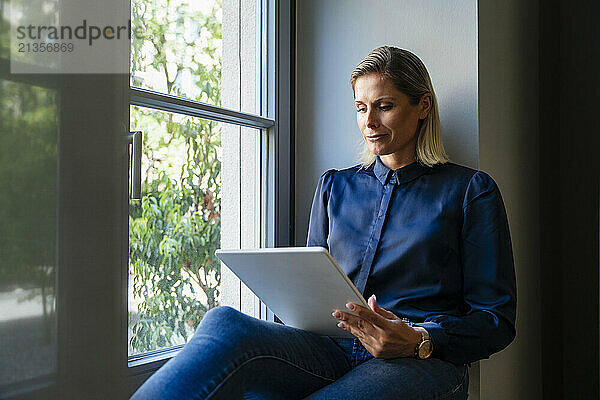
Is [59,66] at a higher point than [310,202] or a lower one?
higher

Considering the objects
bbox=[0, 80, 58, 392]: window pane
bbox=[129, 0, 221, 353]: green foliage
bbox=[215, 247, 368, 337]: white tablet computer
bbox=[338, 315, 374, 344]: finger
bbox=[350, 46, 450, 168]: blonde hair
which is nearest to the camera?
bbox=[0, 80, 58, 392]: window pane

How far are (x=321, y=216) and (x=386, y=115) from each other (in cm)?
36

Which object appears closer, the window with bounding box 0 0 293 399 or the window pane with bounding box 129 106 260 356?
the window with bounding box 0 0 293 399

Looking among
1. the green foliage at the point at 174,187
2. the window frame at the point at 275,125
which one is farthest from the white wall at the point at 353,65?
the green foliage at the point at 174,187

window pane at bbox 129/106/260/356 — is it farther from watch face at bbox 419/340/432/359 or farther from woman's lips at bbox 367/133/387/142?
watch face at bbox 419/340/432/359

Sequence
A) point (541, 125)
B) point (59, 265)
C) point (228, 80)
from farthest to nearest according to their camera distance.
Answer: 1. point (541, 125)
2. point (228, 80)
3. point (59, 265)

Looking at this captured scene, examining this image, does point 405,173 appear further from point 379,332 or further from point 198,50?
point 198,50

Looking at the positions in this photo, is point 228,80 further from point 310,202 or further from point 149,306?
point 149,306

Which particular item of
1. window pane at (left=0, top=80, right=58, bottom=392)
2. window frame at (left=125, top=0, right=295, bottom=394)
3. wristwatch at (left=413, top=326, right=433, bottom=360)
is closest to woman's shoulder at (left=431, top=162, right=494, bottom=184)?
wristwatch at (left=413, top=326, right=433, bottom=360)

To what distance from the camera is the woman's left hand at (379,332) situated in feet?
4.83

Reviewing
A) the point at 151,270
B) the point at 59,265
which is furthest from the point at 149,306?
the point at 59,265

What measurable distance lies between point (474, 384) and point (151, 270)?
0.94 metres

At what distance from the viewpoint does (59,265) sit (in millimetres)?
1335

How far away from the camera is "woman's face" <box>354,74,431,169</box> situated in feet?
5.95
